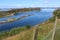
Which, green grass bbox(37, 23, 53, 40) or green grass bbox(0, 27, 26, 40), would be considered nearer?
green grass bbox(0, 27, 26, 40)

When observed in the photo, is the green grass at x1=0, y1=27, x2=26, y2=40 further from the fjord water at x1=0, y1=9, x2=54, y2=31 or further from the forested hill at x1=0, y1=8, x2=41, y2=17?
the forested hill at x1=0, y1=8, x2=41, y2=17

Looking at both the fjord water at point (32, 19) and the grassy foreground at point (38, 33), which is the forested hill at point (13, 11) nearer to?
the fjord water at point (32, 19)

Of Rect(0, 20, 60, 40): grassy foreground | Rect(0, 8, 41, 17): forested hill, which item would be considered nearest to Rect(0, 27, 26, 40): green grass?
Rect(0, 20, 60, 40): grassy foreground

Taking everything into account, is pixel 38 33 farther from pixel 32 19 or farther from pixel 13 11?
pixel 13 11

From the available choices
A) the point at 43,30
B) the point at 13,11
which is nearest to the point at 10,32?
the point at 13,11

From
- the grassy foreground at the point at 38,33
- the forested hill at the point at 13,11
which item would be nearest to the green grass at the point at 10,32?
the grassy foreground at the point at 38,33

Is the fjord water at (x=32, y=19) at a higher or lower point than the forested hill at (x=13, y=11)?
lower

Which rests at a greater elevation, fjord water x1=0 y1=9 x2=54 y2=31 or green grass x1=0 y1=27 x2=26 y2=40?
fjord water x1=0 y1=9 x2=54 y2=31

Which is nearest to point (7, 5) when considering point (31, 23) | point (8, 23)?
point (8, 23)

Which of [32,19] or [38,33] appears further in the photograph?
[32,19]

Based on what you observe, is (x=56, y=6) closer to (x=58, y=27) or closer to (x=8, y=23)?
(x=58, y=27)

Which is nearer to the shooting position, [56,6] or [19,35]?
[19,35]
